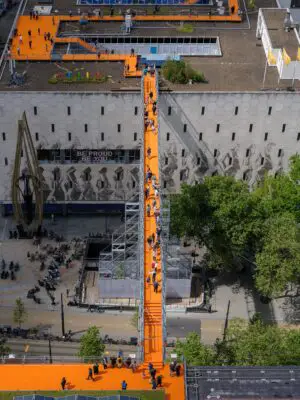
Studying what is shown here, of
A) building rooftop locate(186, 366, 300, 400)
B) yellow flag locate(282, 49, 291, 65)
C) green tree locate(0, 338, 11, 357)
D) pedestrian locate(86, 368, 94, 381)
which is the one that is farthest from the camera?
yellow flag locate(282, 49, 291, 65)

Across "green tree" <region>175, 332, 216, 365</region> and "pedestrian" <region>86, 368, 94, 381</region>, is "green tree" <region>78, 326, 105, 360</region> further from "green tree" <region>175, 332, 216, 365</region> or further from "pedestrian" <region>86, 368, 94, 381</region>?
"pedestrian" <region>86, 368, 94, 381</region>

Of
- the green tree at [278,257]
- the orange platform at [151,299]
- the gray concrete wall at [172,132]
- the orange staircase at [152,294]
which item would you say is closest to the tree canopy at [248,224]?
the green tree at [278,257]

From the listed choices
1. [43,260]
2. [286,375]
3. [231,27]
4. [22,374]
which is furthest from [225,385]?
[231,27]

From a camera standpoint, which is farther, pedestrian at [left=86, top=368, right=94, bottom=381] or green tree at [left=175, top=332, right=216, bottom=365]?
green tree at [left=175, top=332, right=216, bottom=365]

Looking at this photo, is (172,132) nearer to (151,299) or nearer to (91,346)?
(91,346)

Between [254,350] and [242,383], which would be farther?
[254,350]

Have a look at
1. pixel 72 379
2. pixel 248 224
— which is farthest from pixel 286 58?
pixel 72 379

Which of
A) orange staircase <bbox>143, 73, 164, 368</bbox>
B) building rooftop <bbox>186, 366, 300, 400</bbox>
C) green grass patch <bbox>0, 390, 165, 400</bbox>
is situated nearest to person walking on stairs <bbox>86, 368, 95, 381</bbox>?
green grass patch <bbox>0, 390, 165, 400</bbox>
